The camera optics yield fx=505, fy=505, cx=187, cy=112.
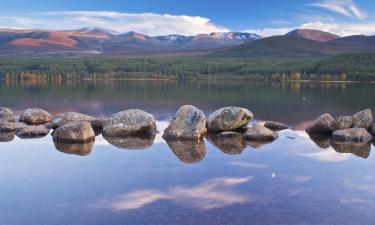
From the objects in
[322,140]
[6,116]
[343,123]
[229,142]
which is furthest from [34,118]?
[343,123]

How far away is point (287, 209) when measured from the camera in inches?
509

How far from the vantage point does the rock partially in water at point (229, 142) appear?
20.5 m

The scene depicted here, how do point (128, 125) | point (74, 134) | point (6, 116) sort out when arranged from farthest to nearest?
point (6, 116)
point (128, 125)
point (74, 134)

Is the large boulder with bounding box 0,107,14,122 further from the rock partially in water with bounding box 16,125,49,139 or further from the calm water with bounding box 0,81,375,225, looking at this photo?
the calm water with bounding box 0,81,375,225

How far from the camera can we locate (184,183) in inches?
600

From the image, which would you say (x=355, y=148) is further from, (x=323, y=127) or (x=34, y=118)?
(x=34, y=118)

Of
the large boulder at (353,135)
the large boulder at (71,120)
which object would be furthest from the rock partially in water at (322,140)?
the large boulder at (71,120)

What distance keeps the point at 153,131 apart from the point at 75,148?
5.38 m

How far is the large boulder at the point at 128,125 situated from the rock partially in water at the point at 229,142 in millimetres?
3142

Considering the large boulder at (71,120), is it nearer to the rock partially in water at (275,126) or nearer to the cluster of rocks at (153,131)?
the cluster of rocks at (153,131)

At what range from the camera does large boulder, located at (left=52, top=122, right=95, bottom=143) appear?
70.9ft

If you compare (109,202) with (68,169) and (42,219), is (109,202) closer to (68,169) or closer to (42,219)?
(42,219)

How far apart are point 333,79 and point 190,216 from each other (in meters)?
102

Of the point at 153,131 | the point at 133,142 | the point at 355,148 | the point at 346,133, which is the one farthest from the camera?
the point at 153,131
